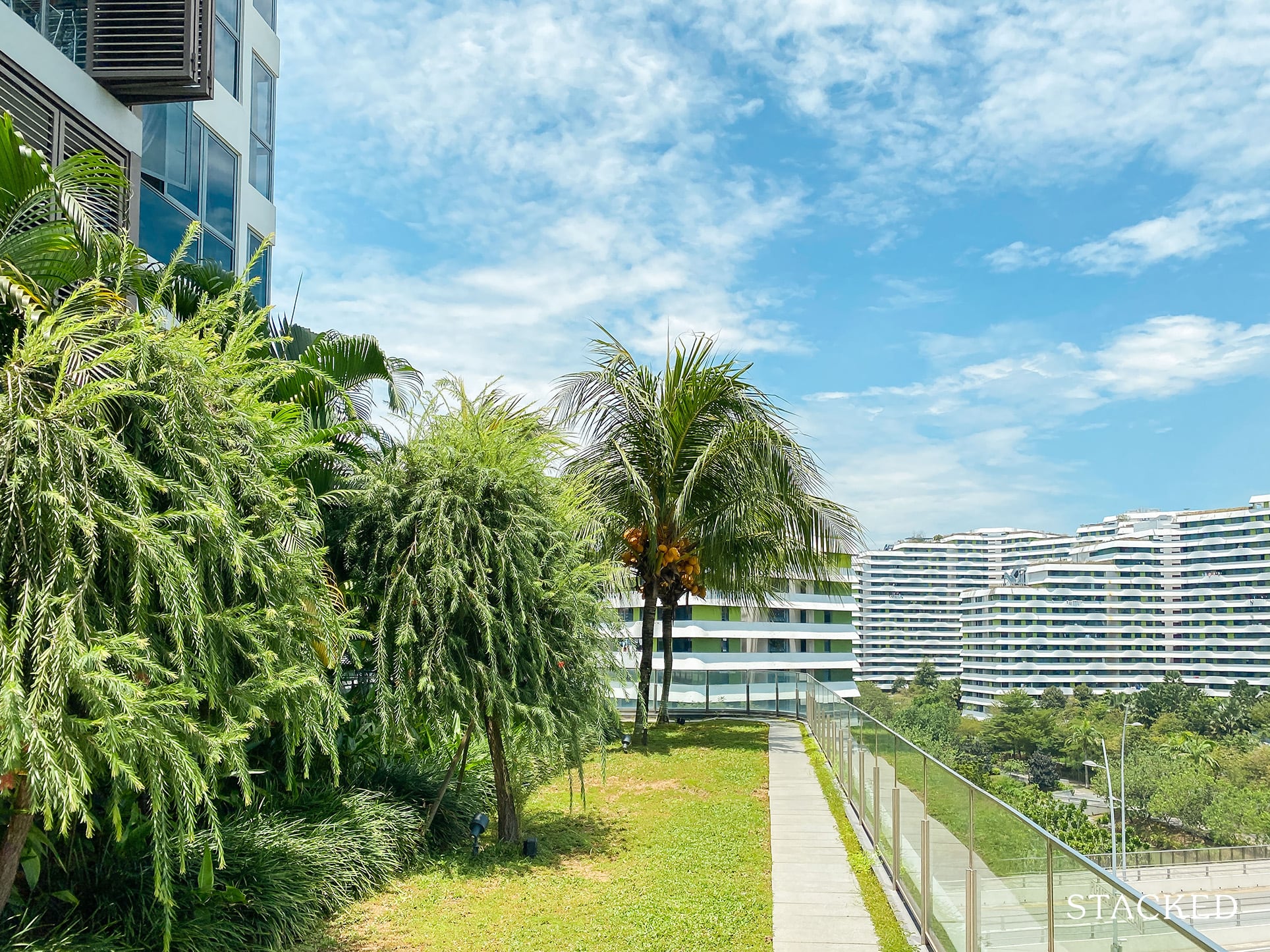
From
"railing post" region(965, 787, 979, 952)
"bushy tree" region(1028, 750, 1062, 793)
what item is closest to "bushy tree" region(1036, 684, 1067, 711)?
"bushy tree" region(1028, 750, 1062, 793)

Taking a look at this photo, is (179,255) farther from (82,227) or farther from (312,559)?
(312,559)

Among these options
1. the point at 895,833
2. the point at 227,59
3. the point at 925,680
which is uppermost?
the point at 227,59

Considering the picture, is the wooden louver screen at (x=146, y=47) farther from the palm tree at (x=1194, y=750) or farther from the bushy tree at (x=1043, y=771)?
the bushy tree at (x=1043, y=771)

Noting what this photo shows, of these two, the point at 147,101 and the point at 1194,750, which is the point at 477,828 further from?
the point at 1194,750

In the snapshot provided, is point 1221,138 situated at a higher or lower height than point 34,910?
higher

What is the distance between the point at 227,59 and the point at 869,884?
53.5ft

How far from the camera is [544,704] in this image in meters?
9.08

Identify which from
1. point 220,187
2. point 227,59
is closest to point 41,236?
point 220,187

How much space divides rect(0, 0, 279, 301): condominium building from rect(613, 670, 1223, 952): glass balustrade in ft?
23.2

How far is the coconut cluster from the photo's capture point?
62.2ft

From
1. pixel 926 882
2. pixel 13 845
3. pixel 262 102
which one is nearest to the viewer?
pixel 13 845

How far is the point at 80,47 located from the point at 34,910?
9.36 m

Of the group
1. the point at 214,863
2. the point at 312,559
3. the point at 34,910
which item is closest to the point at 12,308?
the point at 312,559

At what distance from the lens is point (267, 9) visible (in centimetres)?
1820
